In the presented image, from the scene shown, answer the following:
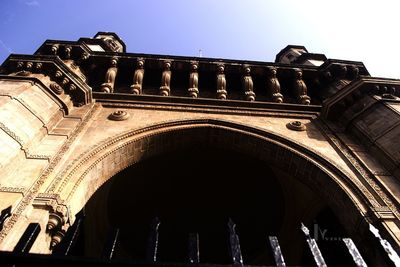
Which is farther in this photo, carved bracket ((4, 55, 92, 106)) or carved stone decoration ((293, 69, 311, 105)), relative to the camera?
carved stone decoration ((293, 69, 311, 105))

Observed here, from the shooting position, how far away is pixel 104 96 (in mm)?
7941

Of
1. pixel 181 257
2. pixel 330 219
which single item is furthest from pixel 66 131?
pixel 330 219

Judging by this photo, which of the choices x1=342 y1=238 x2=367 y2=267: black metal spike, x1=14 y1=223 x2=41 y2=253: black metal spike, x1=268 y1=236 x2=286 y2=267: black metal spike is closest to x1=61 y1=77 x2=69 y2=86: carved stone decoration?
x1=14 y1=223 x2=41 y2=253: black metal spike

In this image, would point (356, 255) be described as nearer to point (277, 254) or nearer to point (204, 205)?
point (277, 254)

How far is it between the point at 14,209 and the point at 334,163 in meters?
4.79

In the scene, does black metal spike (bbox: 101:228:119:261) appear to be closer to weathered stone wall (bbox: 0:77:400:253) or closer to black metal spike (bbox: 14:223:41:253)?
black metal spike (bbox: 14:223:41:253)

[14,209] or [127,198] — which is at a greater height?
[127,198]

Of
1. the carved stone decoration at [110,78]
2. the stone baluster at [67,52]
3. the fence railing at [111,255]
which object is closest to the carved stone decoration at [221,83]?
the carved stone decoration at [110,78]

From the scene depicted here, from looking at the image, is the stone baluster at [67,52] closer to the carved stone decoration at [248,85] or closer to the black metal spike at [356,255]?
the carved stone decoration at [248,85]

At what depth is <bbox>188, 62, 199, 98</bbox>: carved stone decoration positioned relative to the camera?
8172 mm

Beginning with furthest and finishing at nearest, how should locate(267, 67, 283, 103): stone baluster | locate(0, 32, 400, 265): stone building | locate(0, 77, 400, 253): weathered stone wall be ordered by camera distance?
locate(267, 67, 283, 103): stone baluster < locate(0, 32, 400, 265): stone building < locate(0, 77, 400, 253): weathered stone wall

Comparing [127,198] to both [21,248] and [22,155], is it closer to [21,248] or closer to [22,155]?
[22,155]

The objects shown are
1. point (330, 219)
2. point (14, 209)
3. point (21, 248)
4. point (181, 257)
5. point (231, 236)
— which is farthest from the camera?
point (181, 257)

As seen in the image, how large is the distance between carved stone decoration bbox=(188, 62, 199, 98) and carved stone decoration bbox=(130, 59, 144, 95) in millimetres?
1100
